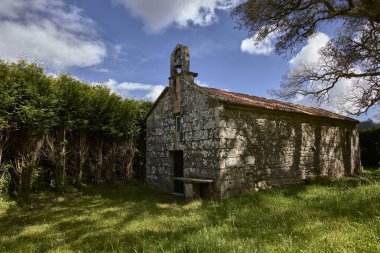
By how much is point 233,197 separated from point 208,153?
1.84 metres

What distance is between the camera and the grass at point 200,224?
4934 millimetres

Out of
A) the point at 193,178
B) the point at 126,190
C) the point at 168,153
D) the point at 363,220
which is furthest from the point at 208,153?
the point at 363,220

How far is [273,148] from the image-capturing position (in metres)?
12.1

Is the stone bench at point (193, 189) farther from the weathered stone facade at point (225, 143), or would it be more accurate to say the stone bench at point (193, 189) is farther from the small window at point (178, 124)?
the small window at point (178, 124)

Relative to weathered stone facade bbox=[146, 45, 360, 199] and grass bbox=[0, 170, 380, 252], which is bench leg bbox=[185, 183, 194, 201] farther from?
grass bbox=[0, 170, 380, 252]

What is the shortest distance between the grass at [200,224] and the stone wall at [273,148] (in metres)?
1.07

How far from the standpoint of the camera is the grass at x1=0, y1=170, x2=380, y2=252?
493 cm

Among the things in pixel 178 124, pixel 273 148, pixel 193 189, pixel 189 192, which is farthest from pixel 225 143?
pixel 178 124

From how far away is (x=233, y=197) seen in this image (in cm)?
1020

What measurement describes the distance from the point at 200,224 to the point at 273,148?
20.1 ft

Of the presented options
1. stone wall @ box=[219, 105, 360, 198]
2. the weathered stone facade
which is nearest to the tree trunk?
the weathered stone facade

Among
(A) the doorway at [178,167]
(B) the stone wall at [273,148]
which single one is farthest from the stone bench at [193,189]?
(A) the doorway at [178,167]

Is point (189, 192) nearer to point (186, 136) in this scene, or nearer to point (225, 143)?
point (225, 143)

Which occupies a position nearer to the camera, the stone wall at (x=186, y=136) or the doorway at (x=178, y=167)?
the stone wall at (x=186, y=136)
